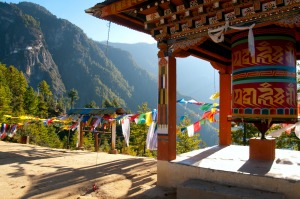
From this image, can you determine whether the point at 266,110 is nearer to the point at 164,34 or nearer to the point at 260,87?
the point at 260,87

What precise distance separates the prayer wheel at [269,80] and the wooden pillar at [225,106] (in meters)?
3.72

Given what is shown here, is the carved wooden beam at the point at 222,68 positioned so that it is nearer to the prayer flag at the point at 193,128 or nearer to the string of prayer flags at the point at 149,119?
the prayer flag at the point at 193,128

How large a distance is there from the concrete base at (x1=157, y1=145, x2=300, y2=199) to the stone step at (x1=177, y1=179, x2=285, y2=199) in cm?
19

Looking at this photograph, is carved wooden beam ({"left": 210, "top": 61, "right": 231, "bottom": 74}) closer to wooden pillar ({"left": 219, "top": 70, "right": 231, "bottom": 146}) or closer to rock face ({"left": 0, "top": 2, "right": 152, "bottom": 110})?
wooden pillar ({"left": 219, "top": 70, "right": 231, "bottom": 146})

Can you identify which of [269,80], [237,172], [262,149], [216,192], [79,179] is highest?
[269,80]

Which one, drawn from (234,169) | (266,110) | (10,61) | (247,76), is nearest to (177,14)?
(247,76)

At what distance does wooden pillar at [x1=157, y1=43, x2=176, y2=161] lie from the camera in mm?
7105

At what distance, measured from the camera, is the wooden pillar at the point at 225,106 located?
10828mm

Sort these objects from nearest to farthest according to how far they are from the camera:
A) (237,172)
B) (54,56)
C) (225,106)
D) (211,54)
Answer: (237,172)
(211,54)
(225,106)
(54,56)

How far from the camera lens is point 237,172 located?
5730mm

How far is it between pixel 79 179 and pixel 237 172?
4757 mm

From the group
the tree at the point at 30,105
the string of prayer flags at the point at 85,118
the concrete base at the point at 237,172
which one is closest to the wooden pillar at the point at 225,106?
the concrete base at the point at 237,172

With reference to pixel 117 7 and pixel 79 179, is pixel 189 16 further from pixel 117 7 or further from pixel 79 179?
pixel 79 179

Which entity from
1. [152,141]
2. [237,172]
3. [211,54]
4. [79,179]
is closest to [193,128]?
[152,141]
